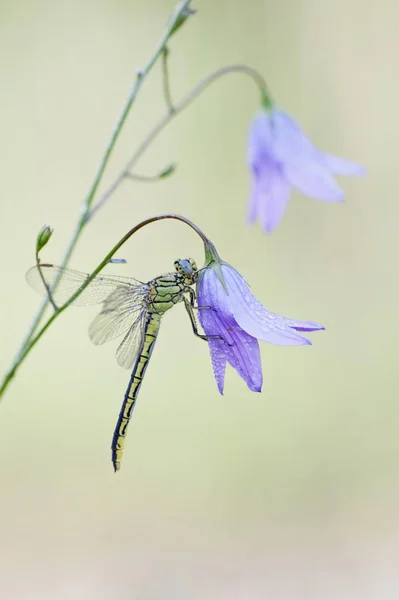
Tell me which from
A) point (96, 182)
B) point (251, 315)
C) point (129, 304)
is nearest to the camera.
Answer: point (96, 182)

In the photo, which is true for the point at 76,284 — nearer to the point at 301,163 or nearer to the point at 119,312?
the point at 119,312

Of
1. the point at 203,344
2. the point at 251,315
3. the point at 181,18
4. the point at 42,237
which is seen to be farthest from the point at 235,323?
the point at 203,344

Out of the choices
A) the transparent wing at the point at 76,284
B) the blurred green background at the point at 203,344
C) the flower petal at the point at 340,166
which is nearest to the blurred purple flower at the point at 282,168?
the flower petal at the point at 340,166

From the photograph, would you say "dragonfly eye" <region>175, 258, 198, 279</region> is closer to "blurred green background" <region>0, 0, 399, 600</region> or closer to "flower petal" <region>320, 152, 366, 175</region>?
"flower petal" <region>320, 152, 366, 175</region>

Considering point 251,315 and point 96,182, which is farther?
point 251,315

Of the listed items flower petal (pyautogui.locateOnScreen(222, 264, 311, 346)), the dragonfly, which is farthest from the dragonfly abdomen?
flower petal (pyautogui.locateOnScreen(222, 264, 311, 346))
